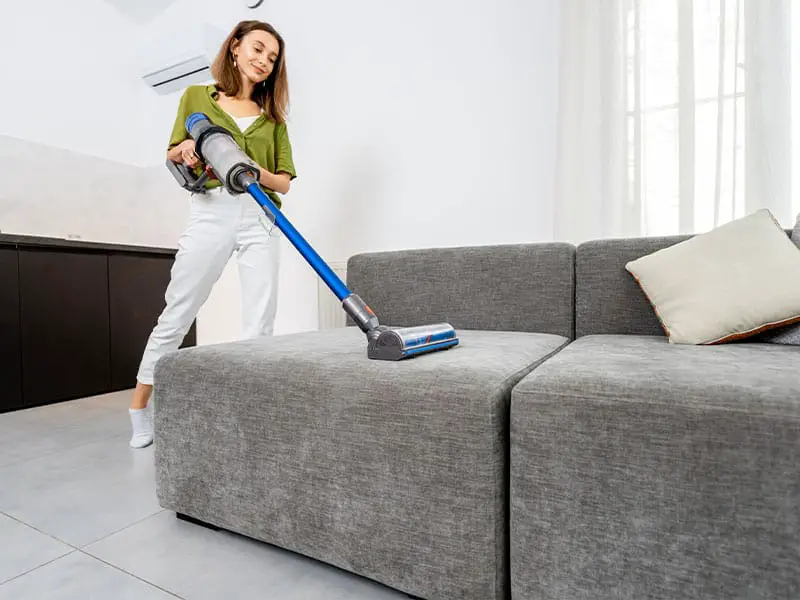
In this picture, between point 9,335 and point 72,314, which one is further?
point 72,314

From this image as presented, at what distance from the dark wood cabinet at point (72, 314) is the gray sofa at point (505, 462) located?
5.15 feet

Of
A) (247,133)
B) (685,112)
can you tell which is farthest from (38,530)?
(685,112)

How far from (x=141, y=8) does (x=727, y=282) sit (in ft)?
11.7

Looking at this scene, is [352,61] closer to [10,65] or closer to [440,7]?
[440,7]

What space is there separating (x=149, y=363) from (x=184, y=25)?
2.42 meters

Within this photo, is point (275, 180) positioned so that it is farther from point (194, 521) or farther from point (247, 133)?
point (194, 521)

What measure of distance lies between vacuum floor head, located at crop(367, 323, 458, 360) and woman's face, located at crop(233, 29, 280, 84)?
1.22 m

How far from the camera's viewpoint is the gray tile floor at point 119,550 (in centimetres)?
86

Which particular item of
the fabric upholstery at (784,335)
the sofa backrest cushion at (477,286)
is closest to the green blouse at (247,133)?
the sofa backrest cushion at (477,286)

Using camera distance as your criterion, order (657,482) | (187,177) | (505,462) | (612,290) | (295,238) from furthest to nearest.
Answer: (187,177)
(612,290)
(295,238)
(505,462)
(657,482)

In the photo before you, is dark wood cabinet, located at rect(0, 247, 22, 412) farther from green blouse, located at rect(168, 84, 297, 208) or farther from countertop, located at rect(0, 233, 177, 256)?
green blouse, located at rect(168, 84, 297, 208)

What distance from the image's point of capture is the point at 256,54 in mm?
1748

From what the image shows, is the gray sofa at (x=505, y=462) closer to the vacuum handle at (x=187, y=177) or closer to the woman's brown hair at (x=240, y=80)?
the vacuum handle at (x=187, y=177)

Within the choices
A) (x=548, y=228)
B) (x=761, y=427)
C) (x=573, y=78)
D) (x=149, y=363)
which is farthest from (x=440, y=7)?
(x=761, y=427)
